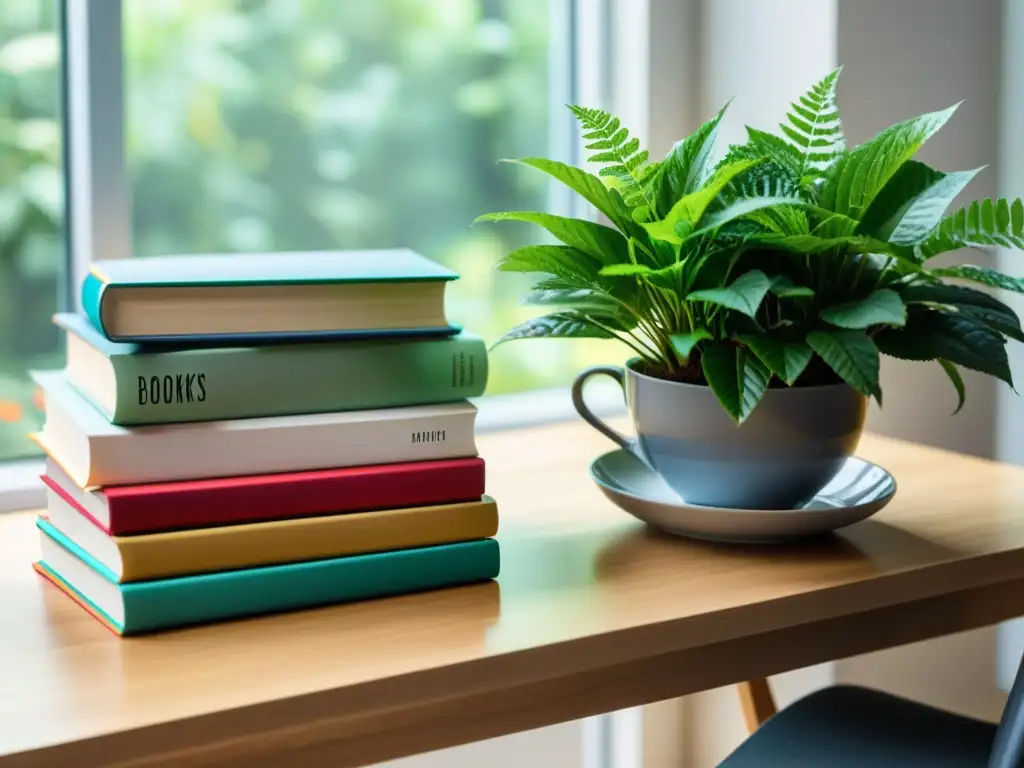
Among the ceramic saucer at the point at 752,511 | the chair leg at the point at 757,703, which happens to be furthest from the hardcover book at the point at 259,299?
the chair leg at the point at 757,703

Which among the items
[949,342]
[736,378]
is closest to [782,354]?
[736,378]

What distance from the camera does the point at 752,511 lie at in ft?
3.24

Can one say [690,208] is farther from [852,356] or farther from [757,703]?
[757,703]

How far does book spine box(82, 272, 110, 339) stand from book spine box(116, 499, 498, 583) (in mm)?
139

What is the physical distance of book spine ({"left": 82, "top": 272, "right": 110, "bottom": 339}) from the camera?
85cm

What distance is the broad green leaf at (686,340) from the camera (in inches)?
36.0

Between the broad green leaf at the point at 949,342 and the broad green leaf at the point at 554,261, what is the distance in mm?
224

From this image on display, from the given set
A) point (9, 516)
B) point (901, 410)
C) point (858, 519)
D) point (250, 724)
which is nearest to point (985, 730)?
point (858, 519)

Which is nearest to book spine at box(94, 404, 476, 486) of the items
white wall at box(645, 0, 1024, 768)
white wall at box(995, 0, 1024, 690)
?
white wall at box(645, 0, 1024, 768)

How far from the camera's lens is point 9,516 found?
1159mm

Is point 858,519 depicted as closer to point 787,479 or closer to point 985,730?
point 787,479

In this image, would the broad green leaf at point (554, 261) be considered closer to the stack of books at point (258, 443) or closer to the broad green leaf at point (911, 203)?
the stack of books at point (258, 443)

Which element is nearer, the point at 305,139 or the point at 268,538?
the point at 268,538

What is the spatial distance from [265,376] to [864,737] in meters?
0.63
